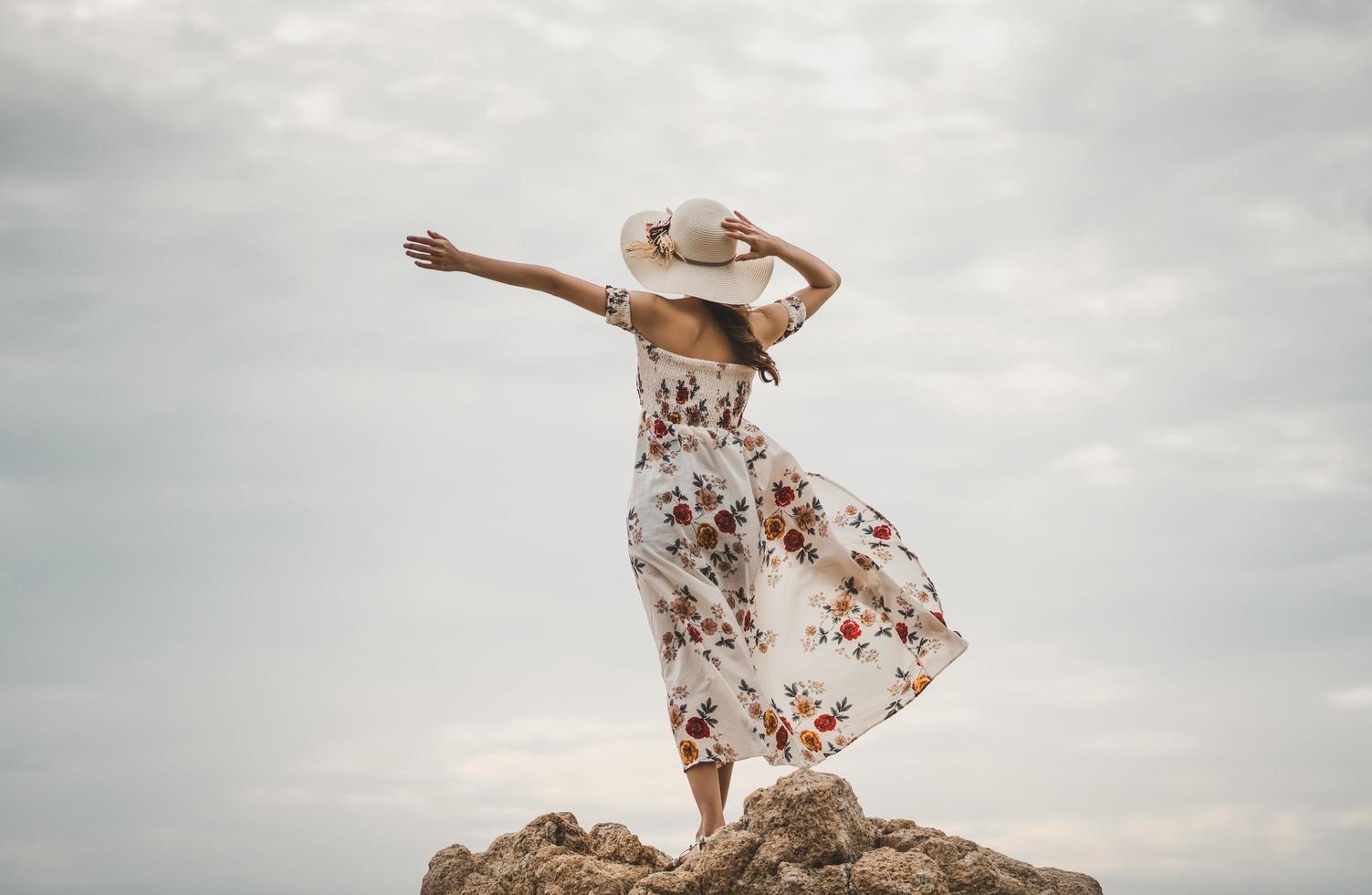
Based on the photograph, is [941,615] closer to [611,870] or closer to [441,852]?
[611,870]

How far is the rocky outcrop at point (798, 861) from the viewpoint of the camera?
515cm

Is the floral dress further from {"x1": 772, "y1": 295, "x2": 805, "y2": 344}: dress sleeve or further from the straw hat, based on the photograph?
the straw hat

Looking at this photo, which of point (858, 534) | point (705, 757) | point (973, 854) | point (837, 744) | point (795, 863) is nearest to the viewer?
point (795, 863)

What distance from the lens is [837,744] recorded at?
272 inches

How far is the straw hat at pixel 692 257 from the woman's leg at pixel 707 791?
2.33 m

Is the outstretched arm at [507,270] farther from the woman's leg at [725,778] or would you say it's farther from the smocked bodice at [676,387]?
the woman's leg at [725,778]

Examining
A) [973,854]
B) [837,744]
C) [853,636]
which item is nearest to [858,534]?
[853,636]

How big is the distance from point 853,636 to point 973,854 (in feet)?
5.78

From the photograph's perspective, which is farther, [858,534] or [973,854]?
[858,534]

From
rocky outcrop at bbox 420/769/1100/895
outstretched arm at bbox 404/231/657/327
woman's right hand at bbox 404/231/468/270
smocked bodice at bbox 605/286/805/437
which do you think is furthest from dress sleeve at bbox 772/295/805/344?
rocky outcrop at bbox 420/769/1100/895

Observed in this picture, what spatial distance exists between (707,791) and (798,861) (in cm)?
119

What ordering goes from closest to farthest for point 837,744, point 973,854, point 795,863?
1. point 795,863
2. point 973,854
3. point 837,744

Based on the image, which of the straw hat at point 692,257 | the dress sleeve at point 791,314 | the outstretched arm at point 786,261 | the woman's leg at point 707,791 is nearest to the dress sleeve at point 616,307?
the straw hat at point 692,257

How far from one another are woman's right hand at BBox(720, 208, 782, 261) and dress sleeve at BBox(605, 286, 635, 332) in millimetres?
670
